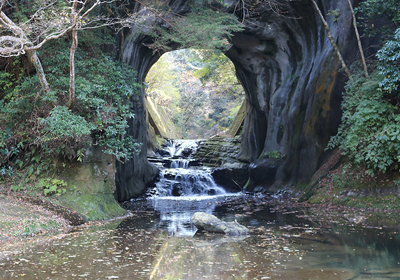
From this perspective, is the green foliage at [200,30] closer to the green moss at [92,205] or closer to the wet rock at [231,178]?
the green moss at [92,205]

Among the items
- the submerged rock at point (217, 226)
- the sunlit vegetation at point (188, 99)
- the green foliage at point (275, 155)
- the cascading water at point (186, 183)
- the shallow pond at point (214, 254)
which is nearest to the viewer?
the shallow pond at point (214, 254)

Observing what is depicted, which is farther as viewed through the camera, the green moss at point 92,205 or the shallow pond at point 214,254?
the green moss at point 92,205

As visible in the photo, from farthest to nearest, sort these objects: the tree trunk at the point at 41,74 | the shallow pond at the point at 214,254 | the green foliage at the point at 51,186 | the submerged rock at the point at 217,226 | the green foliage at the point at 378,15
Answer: the green foliage at the point at 378,15 → the green foliage at the point at 51,186 → the tree trunk at the point at 41,74 → the submerged rock at the point at 217,226 → the shallow pond at the point at 214,254

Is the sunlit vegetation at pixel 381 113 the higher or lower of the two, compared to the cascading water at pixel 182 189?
higher

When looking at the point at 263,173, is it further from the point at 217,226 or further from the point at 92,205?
the point at 217,226

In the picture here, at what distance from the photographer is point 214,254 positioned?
18.4 ft

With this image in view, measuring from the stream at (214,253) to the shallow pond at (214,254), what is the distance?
0.01 meters

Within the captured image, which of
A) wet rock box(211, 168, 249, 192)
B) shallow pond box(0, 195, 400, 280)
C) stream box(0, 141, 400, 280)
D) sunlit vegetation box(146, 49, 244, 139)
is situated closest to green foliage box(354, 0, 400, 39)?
stream box(0, 141, 400, 280)

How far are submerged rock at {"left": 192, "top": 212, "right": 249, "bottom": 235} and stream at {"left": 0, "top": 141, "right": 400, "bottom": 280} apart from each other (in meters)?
0.26

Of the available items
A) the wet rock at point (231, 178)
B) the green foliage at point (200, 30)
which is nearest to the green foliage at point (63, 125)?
the green foliage at point (200, 30)

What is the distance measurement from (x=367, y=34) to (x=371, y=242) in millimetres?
8258

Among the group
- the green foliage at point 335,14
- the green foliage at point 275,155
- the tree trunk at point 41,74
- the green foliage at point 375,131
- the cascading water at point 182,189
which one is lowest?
the cascading water at point 182,189

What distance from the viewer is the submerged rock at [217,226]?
7.42 metres

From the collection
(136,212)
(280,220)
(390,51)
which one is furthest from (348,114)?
(136,212)
